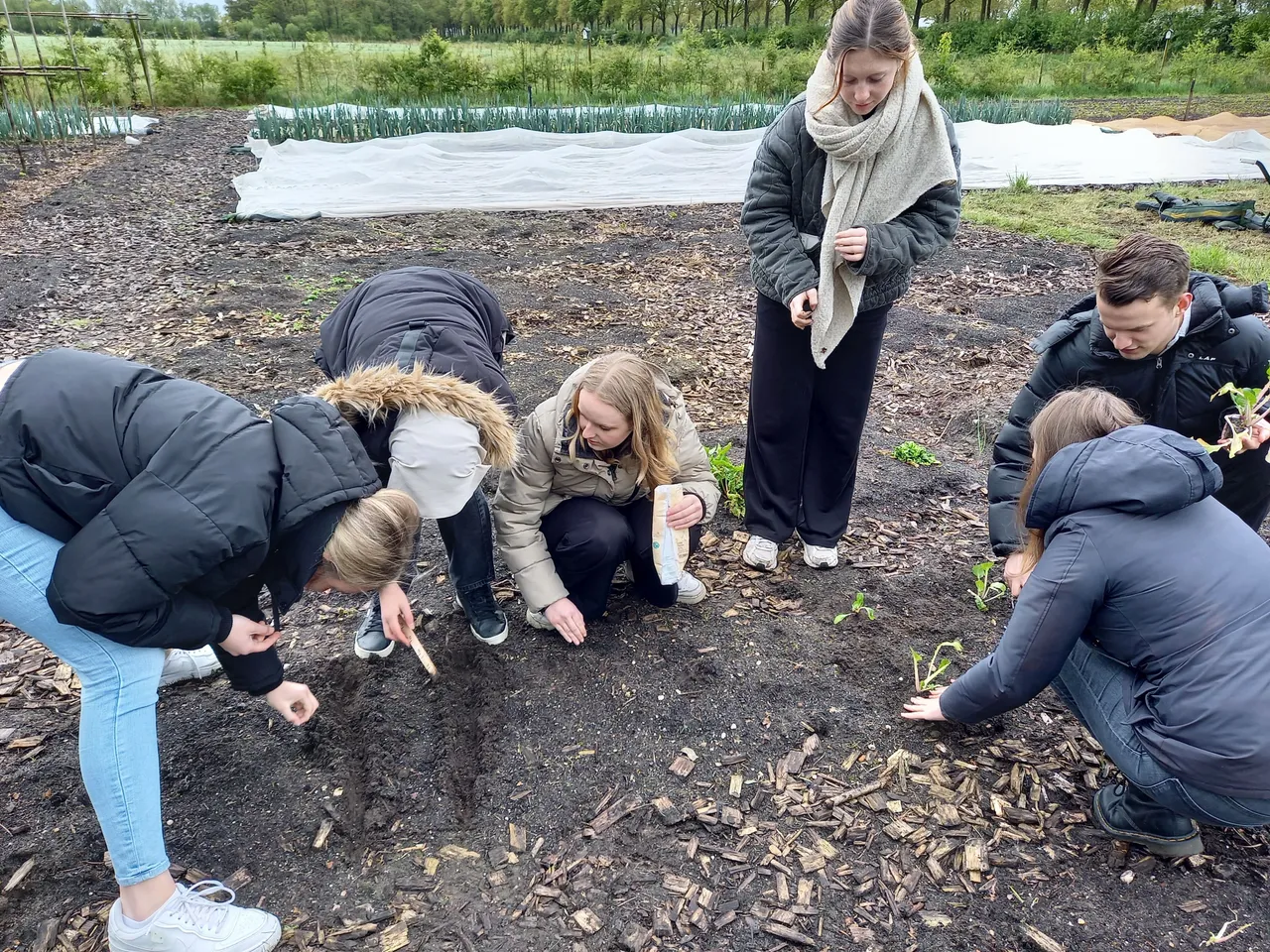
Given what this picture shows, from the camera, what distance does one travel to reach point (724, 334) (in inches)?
204

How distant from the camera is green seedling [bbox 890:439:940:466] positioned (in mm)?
3613

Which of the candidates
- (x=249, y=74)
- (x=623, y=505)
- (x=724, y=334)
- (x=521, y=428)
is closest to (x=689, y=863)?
(x=623, y=505)

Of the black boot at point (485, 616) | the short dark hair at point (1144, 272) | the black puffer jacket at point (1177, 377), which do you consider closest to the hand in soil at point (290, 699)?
the black boot at point (485, 616)

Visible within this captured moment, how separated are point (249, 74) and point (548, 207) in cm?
1185

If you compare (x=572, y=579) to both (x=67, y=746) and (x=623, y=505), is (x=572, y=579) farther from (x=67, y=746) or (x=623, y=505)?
(x=67, y=746)

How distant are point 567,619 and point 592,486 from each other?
41 centimetres

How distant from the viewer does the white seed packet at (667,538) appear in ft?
7.59

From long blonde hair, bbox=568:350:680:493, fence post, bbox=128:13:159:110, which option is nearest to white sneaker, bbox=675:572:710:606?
long blonde hair, bbox=568:350:680:493

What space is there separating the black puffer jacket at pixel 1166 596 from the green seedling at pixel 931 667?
24.0 inches

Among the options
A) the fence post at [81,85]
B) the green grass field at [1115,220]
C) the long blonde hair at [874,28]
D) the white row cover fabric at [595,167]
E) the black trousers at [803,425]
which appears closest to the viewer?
the long blonde hair at [874,28]

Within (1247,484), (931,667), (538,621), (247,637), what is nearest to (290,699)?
(247,637)

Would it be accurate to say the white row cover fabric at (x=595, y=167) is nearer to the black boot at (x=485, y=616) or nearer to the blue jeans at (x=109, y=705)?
the black boot at (x=485, y=616)

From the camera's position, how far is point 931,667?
7.58 feet

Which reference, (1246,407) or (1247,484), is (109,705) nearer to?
(1246,407)
